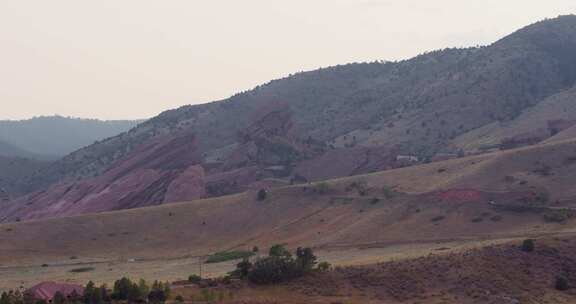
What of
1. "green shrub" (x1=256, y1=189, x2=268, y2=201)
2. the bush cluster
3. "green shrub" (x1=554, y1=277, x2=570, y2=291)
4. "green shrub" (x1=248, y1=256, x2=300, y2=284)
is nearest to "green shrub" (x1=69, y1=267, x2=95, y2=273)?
the bush cluster

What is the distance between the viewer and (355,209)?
86562mm

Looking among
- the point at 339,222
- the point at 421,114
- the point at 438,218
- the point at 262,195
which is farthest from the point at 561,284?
the point at 421,114

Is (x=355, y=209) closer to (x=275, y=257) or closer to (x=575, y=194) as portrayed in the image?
(x=575, y=194)

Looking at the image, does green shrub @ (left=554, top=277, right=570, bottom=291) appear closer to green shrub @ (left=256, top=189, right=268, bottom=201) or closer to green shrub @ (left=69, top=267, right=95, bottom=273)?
green shrub @ (left=69, top=267, right=95, bottom=273)

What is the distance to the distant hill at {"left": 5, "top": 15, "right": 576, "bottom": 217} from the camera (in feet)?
389

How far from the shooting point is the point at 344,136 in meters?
171

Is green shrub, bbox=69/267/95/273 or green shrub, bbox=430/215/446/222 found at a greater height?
green shrub, bbox=430/215/446/222

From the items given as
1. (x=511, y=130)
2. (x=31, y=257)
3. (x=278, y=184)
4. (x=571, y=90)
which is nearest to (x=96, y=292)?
(x=31, y=257)

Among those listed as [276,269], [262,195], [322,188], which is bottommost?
[276,269]

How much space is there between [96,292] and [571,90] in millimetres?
133668

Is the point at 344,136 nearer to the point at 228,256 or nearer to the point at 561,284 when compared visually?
the point at 228,256

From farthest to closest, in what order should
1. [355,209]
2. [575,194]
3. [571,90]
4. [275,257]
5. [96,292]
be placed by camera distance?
[571,90] < [355,209] < [575,194] < [275,257] < [96,292]

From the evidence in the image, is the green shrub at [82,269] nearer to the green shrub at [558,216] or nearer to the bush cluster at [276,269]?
the bush cluster at [276,269]

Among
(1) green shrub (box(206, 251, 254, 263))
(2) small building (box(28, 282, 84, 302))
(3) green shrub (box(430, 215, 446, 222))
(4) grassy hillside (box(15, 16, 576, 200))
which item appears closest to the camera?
(2) small building (box(28, 282, 84, 302))
